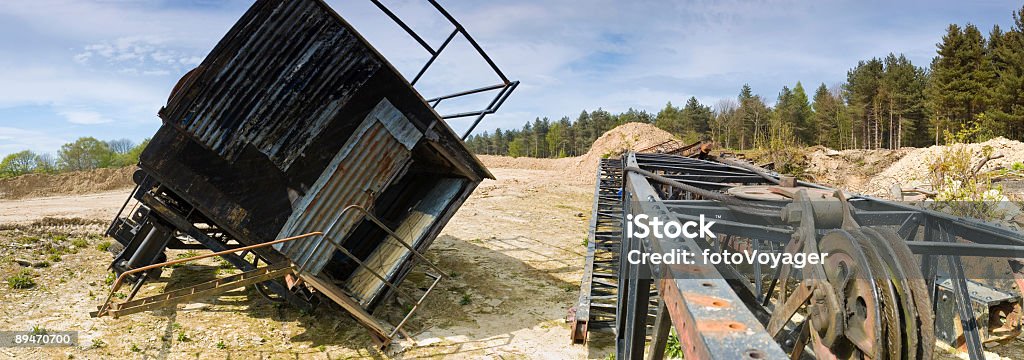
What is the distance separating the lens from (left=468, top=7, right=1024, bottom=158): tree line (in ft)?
101

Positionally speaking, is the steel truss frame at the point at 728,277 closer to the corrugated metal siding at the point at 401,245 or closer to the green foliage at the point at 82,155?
the corrugated metal siding at the point at 401,245

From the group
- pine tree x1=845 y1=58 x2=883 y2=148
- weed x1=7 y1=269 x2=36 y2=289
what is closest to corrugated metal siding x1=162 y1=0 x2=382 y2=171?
weed x1=7 y1=269 x2=36 y2=289

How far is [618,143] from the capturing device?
3622 cm

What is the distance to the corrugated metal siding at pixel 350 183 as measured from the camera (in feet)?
22.2

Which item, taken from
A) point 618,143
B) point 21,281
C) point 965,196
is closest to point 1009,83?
point 618,143

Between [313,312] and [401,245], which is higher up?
[401,245]

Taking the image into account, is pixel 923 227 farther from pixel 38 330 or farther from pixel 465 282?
pixel 38 330

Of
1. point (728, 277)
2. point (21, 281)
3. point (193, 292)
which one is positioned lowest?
point (21, 281)

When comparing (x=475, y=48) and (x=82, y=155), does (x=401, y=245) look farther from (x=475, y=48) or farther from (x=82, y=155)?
(x=82, y=155)

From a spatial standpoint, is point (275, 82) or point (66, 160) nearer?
point (275, 82)

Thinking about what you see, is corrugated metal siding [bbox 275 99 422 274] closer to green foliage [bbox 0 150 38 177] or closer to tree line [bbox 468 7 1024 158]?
tree line [bbox 468 7 1024 158]

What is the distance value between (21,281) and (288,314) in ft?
15.4

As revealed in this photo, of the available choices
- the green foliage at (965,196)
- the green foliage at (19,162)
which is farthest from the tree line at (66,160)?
the green foliage at (965,196)

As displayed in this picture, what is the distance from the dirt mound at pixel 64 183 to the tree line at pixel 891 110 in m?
35.8
